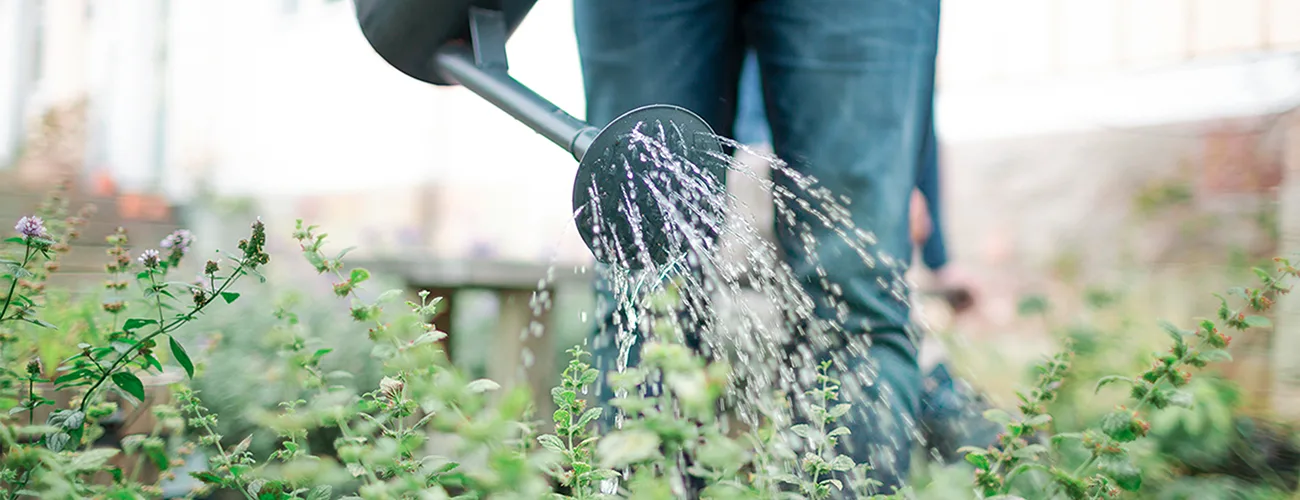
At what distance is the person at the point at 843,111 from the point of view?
1070 mm

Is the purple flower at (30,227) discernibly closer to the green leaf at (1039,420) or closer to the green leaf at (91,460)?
the green leaf at (91,460)

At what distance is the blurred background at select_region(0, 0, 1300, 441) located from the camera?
7.76 ft

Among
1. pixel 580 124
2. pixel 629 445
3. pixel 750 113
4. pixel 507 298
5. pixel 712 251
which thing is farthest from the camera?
pixel 507 298

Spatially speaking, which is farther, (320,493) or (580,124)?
(580,124)

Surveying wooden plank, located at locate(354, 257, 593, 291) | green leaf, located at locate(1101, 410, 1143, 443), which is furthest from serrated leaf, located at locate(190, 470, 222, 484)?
wooden plank, located at locate(354, 257, 593, 291)

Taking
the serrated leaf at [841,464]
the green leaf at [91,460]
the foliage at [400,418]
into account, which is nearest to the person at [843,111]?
the foliage at [400,418]

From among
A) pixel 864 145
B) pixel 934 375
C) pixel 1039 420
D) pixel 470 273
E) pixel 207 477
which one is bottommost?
pixel 934 375

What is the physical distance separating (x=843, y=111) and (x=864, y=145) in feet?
0.17

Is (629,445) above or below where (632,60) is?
below

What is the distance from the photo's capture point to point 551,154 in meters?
3.80

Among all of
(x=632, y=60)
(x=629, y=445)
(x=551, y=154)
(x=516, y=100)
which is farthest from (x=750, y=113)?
(x=551, y=154)

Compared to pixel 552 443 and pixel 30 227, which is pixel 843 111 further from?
pixel 30 227

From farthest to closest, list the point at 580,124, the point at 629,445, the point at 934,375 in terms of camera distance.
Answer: the point at 934,375, the point at 580,124, the point at 629,445

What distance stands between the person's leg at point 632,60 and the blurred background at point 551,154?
0.45 m
